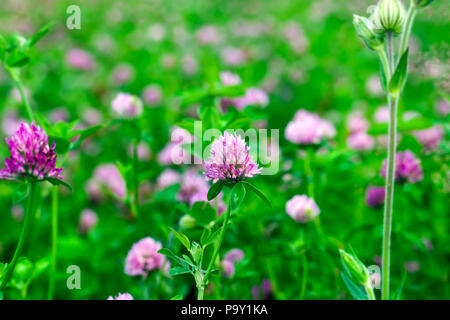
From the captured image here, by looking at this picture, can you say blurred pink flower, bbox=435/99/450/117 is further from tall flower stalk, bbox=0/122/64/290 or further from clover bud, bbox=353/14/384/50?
tall flower stalk, bbox=0/122/64/290

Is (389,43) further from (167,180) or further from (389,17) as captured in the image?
(167,180)

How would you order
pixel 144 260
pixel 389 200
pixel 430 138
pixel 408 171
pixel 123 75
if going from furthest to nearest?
1. pixel 123 75
2. pixel 430 138
3. pixel 408 171
4. pixel 144 260
5. pixel 389 200

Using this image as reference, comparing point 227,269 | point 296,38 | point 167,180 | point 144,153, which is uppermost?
point 296,38

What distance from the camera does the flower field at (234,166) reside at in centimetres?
100

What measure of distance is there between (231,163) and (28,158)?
0.37 meters

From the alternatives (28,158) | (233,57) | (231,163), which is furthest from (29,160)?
(233,57)

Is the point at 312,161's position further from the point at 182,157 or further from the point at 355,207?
the point at 182,157

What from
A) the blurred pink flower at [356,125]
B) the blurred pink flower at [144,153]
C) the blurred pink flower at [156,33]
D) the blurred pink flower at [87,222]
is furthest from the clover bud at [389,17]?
the blurred pink flower at [156,33]

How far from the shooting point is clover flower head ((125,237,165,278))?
120cm

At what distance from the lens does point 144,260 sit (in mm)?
1205

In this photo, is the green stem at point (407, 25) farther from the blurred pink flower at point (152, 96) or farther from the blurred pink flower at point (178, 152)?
the blurred pink flower at point (152, 96)
